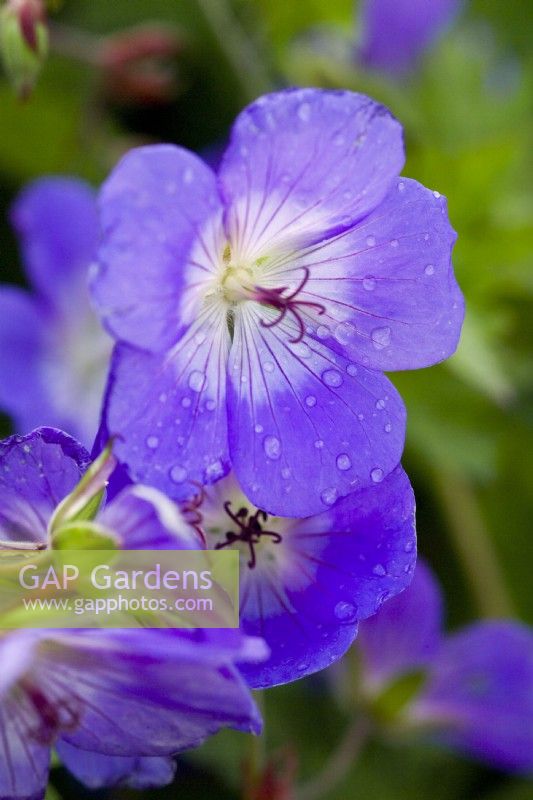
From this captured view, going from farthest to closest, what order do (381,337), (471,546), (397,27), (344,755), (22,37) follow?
(397,27) < (471,546) < (344,755) < (22,37) < (381,337)

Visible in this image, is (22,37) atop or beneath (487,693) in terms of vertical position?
atop

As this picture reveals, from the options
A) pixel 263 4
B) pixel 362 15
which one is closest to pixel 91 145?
pixel 263 4

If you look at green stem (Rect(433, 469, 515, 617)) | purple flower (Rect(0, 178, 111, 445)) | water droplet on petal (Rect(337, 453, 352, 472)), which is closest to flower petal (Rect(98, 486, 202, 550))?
water droplet on petal (Rect(337, 453, 352, 472))

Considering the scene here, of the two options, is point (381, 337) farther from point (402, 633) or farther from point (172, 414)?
point (402, 633)

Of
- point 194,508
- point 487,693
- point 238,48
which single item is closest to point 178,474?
point 194,508

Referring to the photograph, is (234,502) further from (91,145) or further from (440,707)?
(91,145)

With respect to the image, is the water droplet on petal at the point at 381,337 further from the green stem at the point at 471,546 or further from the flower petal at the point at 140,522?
the green stem at the point at 471,546
